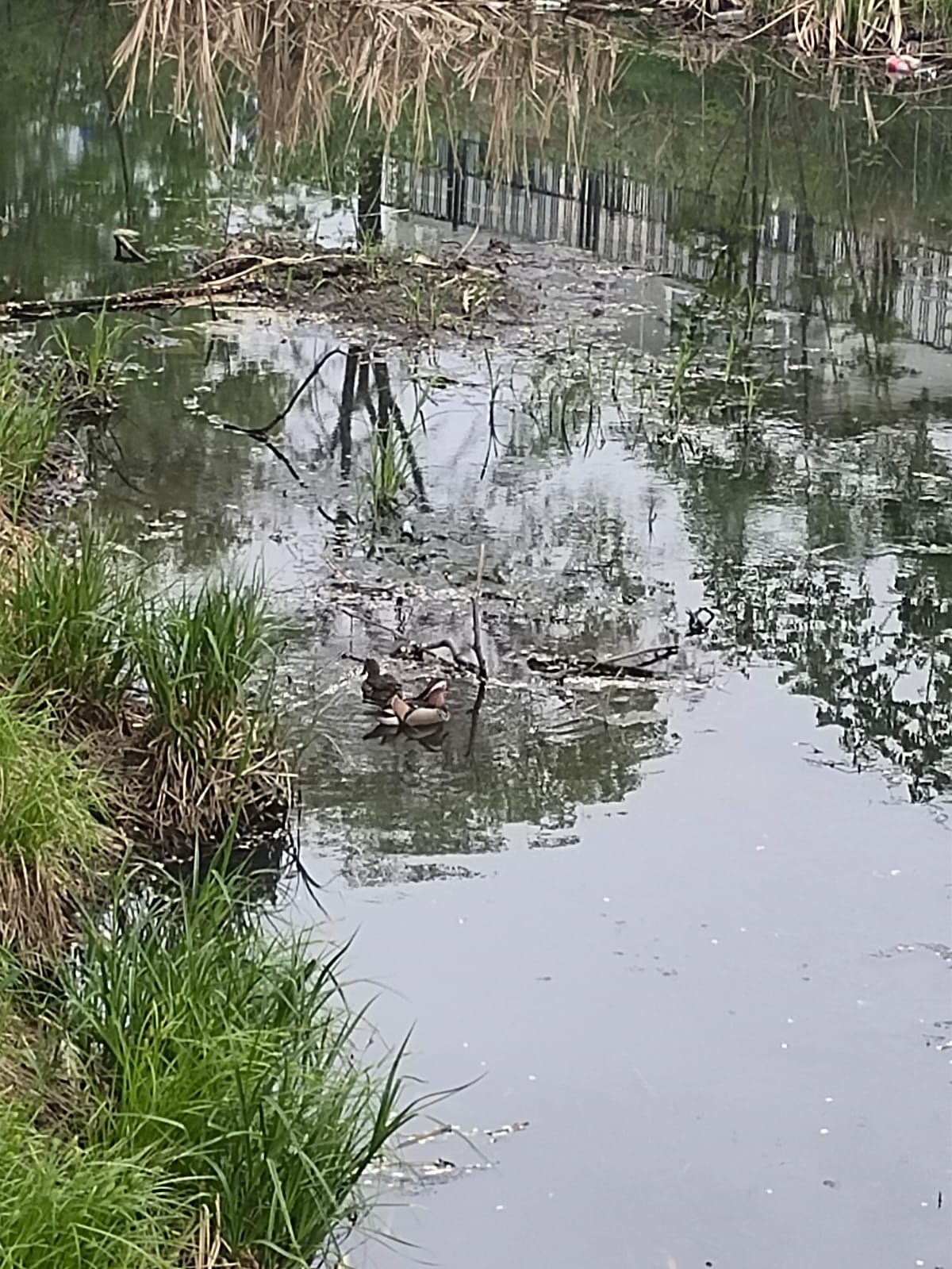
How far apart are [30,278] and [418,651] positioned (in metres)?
3.87

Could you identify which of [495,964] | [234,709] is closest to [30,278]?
[234,709]

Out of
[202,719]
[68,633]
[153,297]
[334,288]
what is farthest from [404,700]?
[334,288]

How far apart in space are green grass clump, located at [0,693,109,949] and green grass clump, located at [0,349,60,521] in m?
1.65

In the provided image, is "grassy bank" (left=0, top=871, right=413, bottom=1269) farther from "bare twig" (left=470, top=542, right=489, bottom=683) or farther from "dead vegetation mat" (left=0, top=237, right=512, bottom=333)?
"dead vegetation mat" (left=0, top=237, right=512, bottom=333)

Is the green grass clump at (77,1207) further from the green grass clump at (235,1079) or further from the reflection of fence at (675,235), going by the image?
the reflection of fence at (675,235)

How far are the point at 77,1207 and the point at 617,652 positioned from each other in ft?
9.86

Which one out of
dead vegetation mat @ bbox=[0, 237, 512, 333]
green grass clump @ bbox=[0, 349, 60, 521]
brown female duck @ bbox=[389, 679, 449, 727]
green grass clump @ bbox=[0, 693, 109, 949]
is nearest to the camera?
green grass clump @ bbox=[0, 693, 109, 949]

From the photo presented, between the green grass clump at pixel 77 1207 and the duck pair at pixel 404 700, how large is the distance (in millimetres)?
2056

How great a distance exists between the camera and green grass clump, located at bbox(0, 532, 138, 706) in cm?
425

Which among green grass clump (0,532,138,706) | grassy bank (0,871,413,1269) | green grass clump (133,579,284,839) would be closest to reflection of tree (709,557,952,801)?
green grass clump (133,579,284,839)

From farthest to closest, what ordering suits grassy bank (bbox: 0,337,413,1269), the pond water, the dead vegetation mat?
1. the dead vegetation mat
2. the pond water
3. grassy bank (bbox: 0,337,413,1269)

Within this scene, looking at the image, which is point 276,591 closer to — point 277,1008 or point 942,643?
point 942,643

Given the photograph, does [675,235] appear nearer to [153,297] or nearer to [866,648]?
[153,297]

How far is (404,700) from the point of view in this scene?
4812 mm
